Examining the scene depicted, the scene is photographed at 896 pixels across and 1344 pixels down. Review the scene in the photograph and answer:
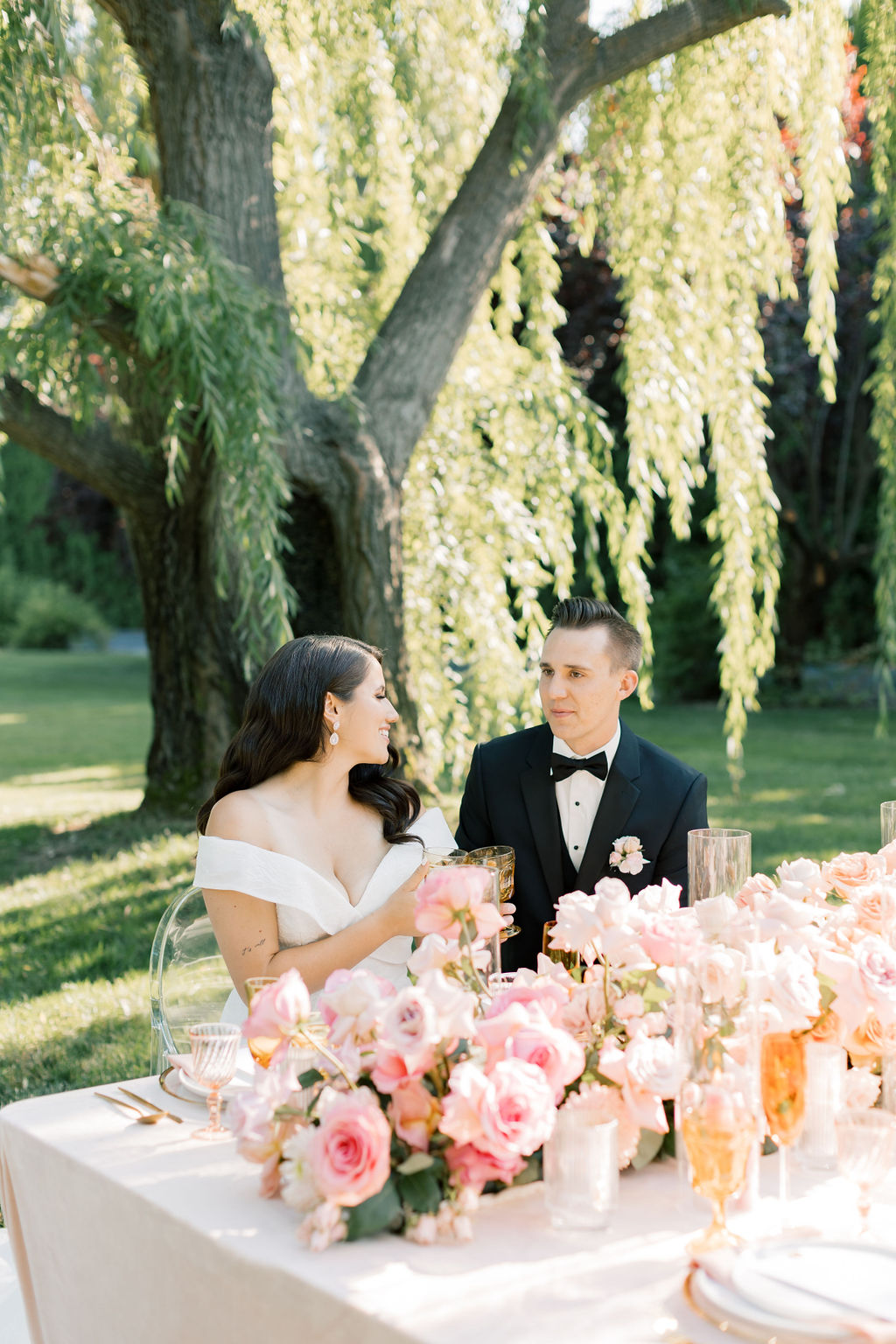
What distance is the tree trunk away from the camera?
23.3ft

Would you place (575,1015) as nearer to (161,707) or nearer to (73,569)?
(161,707)

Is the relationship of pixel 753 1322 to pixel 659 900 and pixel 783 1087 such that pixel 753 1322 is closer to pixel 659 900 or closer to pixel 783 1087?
pixel 783 1087

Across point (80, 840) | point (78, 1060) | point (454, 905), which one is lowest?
point (78, 1060)

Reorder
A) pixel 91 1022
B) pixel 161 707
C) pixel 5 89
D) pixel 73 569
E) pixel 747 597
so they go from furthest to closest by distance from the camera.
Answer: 1. pixel 73 569
2. pixel 161 707
3. pixel 747 597
4. pixel 91 1022
5. pixel 5 89

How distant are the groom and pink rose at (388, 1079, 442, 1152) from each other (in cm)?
184

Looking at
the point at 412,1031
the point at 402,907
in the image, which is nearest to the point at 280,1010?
the point at 412,1031

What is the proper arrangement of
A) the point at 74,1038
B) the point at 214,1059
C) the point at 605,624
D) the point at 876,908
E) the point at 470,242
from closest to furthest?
the point at 214,1059, the point at 876,908, the point at 605,624, the point at 74,1038, the point at 470,242

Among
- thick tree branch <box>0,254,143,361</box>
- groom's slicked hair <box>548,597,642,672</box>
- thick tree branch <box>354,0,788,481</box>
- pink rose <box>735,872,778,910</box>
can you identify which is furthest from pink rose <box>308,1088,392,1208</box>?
thick tree branch <box>354,0,788,481</box>

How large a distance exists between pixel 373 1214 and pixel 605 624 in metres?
2.08

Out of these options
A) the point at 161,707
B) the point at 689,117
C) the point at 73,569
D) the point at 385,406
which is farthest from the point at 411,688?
the point at 73,569

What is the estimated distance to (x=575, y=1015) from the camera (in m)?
1.85

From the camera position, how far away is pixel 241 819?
3.10 metres

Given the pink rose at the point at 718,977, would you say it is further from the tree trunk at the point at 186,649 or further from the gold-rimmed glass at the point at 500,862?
the tree trunk at the point at 186,649

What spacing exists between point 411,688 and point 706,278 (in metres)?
2.33
